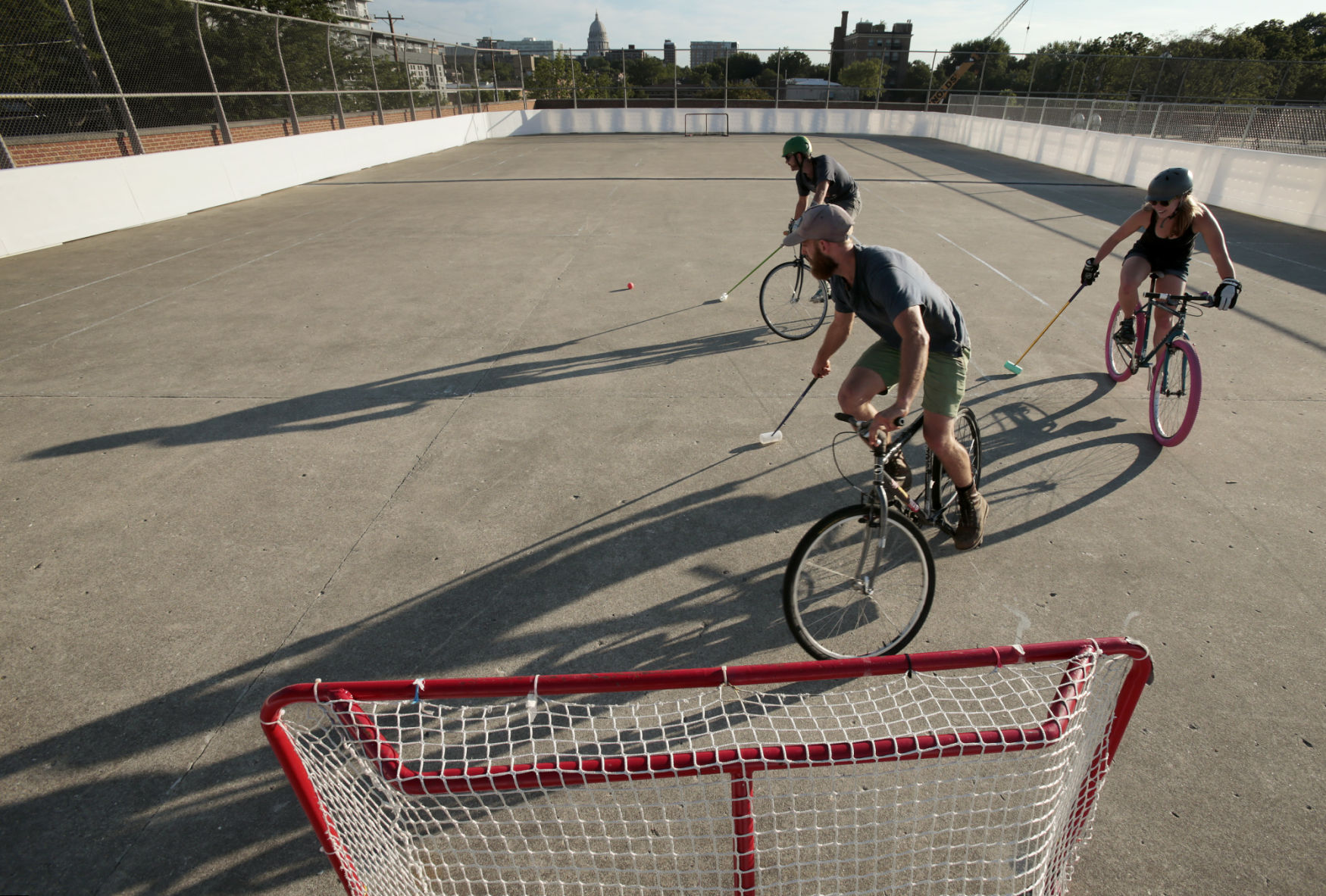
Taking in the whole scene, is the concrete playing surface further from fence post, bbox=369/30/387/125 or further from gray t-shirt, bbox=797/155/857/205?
fence post, bbox=369/30/387/125

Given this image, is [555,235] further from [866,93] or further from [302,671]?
[866,93]

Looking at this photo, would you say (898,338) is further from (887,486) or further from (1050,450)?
(1050,450)

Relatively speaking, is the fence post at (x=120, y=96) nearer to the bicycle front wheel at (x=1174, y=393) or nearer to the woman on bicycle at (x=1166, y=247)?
the woman on bicycle at (x=1166, y=247)

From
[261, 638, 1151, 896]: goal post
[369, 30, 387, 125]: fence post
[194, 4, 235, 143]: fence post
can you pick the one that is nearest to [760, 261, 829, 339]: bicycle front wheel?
[261, 638, 1151, 896]: goal post

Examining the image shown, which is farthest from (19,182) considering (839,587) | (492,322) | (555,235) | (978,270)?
(978,270)

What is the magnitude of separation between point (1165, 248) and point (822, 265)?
407 centimetres

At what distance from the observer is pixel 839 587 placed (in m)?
3.62

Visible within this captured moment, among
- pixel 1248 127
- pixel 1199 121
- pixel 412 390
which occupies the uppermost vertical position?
pixel 1199 121

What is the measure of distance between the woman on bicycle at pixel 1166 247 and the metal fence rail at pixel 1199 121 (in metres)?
12.8

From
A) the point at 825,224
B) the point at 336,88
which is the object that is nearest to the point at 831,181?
the point at 825,224

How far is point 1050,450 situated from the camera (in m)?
5.24

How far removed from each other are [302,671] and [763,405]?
416 cm

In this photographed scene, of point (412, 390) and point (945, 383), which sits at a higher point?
point (945, 383)

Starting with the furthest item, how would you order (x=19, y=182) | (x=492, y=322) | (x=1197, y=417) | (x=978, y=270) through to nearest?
1. (x=19, y=182)
2. (x=978, y=270)
3. (x=492, y=322)
4. (x=1197, y=417)
